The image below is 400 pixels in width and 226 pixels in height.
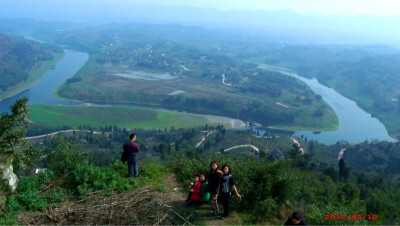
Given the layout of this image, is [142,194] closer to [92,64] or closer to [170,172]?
[170,172]

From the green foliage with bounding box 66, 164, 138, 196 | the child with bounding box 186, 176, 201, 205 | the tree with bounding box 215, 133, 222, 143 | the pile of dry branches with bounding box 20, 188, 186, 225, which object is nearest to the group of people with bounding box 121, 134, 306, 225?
the child with bounding box 186, 176, 201, 205

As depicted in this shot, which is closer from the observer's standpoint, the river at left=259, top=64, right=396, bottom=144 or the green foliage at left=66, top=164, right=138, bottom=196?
the green foliage at left=66, top=164, right=138, bottom=196

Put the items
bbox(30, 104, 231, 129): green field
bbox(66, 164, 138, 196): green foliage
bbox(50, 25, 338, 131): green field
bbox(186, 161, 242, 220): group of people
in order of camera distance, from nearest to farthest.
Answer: bbox(186, 161, 242, 220): group of people < bbox(66, 164, 138, 196): green foliage < bbox(30, 104, 231, 129): green field < bbox(50, 25, 338, 131): green field

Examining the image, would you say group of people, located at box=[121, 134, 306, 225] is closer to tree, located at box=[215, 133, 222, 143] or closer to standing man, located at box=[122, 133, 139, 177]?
standing man, located at box=[122, 133, 139, 177]

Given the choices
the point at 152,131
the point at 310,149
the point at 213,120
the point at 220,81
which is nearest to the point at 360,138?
the point at 310,149

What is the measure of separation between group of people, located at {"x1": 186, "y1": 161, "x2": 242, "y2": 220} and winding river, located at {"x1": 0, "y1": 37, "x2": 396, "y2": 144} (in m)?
51.7

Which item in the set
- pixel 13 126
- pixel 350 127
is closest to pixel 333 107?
pixel 350 127

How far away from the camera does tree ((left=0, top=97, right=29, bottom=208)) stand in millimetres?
7714

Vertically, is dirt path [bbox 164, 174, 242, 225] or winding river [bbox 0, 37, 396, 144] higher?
dirt path [bbox 164, 174, 242, 225]

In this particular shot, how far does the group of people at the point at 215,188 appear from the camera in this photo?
718cm

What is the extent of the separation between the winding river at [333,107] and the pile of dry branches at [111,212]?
167 ft

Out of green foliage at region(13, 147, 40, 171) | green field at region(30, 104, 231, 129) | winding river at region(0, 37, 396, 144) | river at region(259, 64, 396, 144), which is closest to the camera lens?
green foliage at region(13, 147, 40, 171)

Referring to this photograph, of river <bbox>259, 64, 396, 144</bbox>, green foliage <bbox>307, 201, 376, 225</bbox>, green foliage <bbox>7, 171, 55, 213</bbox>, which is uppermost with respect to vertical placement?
green foliage <bbox>307, 201, 376, 225</bbox>

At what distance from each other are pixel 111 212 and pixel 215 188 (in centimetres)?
243
